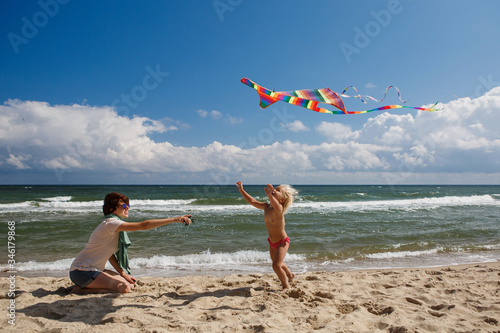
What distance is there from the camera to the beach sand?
2.92m

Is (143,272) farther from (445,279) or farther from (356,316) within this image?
(445,279)

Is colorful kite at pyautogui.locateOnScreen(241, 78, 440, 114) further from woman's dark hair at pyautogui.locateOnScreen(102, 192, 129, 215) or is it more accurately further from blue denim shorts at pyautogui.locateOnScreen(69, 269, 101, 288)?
blue denim shorts at pyautogui.locateOnScreen(69, 269, 101, 288)

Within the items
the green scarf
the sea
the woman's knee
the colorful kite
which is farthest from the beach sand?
the colorful kite

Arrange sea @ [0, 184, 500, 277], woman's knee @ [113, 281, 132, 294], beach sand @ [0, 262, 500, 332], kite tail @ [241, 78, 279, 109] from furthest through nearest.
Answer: sea @ [0, 184, 500, 277] → kite tail @ [241, 78, 279, 109] → woman's knee @ [113, 281, 132, 294] → beach sand @ [0, 262, 500, 332]

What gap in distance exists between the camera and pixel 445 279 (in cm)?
473

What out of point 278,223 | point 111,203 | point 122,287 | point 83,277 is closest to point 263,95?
point 278,223

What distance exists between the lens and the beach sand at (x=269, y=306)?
9.57ft

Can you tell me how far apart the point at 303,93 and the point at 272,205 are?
6.98ft

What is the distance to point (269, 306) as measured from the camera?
3.49 meters

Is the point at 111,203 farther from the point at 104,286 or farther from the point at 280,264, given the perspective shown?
the point at 280,264

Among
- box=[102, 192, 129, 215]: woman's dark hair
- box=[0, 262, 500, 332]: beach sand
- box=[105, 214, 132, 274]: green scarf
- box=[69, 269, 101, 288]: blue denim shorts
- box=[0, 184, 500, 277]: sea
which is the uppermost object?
box=[102, 192, 129, 215]: woman's dark hair

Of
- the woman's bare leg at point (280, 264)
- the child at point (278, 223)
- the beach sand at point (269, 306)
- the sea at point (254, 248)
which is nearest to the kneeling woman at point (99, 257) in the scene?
the beach sand at point (269, 306)

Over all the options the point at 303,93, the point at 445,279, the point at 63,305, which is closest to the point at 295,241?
the point at 445,279

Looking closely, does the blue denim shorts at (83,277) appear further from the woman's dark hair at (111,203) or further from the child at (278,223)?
the child at (278,223)
